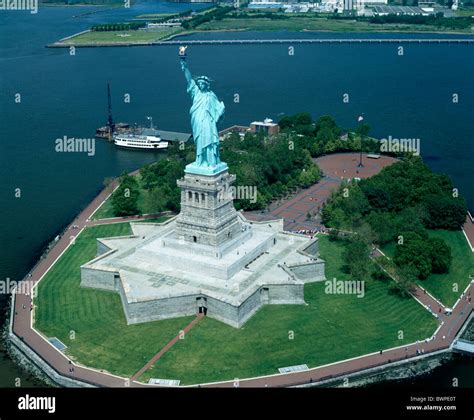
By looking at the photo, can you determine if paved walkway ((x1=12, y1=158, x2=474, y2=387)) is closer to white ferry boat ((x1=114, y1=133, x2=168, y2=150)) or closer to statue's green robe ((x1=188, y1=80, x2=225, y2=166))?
statue's green robe ((x1=188, y1=80, x2=225, y2=166))

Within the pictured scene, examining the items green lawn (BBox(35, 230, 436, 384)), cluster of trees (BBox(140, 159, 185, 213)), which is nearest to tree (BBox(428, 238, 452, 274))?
green lawn (BBox(35, 230, 436, 384))

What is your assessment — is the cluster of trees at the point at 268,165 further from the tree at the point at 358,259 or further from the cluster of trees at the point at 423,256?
the cluster of trees at the point at 423,256

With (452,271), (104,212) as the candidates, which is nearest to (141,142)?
(104,212)

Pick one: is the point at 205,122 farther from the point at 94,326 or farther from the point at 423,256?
the point at 423,256

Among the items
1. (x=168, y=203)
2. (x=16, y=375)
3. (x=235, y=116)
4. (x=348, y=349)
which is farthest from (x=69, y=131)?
(x=348, y=349)

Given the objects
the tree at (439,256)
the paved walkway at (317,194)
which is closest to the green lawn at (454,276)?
the tree at (439,256)
